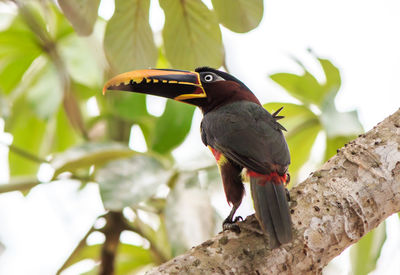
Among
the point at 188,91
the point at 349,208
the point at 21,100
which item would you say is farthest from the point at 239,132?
the point at 21,100

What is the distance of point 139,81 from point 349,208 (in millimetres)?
1088

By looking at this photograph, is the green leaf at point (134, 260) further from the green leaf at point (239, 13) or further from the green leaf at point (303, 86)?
the green leaf at point (239, 13)

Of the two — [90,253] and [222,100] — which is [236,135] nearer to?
[222,100]

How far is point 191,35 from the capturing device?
2223 mm

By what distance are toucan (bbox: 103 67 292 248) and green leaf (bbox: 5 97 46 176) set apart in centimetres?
109

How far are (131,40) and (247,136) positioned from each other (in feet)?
2.12

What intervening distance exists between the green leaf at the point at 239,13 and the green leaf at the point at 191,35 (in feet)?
0.28

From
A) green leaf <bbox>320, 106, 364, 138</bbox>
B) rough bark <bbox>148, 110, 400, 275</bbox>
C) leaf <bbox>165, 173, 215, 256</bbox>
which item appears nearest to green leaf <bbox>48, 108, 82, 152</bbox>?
leaf <bbox>165, 173, 215, 256</bbox>

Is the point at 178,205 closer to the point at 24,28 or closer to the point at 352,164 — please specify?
the point at 352,164

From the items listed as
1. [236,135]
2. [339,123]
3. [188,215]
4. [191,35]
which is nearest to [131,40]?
[191,35]

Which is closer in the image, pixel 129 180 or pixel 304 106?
pixel 129 180

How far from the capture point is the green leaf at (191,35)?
2.12m

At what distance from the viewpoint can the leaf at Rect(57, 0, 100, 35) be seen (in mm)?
1896

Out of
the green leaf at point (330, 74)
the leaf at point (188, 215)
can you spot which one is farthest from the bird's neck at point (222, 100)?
the green leaf at point (330, 74)
